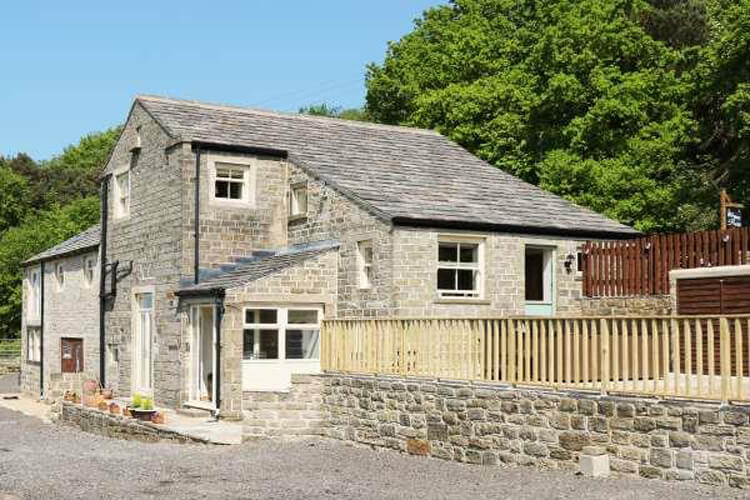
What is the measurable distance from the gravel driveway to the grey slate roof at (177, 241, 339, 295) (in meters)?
4.53

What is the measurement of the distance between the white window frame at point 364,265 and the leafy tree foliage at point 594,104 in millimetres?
12874

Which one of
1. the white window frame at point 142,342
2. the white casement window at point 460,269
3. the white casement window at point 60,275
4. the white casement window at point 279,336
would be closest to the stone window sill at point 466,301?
the white casement window at point 460,269

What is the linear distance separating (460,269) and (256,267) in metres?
4.63

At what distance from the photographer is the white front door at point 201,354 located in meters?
23.6

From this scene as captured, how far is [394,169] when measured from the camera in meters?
25.7

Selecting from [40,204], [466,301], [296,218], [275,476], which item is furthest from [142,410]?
[40,204]

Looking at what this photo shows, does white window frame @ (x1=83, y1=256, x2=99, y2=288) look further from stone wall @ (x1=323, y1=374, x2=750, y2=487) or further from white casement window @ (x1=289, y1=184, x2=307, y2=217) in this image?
stone wall @ (x1=323, y1=374, x2=750, y2=487)

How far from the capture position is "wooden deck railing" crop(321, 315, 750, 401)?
12109 millimetres

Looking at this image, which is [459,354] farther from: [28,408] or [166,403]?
[28,408]

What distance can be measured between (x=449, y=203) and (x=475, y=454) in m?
9.04

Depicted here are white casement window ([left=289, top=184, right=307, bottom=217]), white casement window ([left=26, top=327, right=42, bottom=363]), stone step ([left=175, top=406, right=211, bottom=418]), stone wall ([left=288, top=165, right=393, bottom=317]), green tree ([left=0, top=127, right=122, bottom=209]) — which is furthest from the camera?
green tree ([left=0, top=127, right=122, bottom=209])

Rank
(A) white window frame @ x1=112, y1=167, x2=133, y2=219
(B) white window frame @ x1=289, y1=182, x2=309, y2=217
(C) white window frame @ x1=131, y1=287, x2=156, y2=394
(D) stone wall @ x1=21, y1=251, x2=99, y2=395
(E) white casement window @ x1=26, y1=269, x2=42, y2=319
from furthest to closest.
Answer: (E) white casement window @ x1=26, y1=269, x2=42, y2=319 < (D) stone wall @ x1=21, y1=251, x2=99, y2=395 < (A) white window frame @ x1=112, y1=167, x2=133, y2=219 < (C) white window frame @ x1=131, y1=287, x2=156, y2=394 < (B) white window frame @ x1=289, y1=182, x2=309, y2=217

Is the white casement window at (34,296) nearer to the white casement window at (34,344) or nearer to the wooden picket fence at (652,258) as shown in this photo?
the white casement window at (34,344)

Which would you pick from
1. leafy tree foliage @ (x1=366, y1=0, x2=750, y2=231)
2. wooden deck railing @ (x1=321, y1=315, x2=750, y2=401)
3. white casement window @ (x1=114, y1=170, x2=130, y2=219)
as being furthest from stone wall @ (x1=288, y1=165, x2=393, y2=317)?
leafy tree foliage @ (x1=366, y1=0, x2=750, y2=231)
